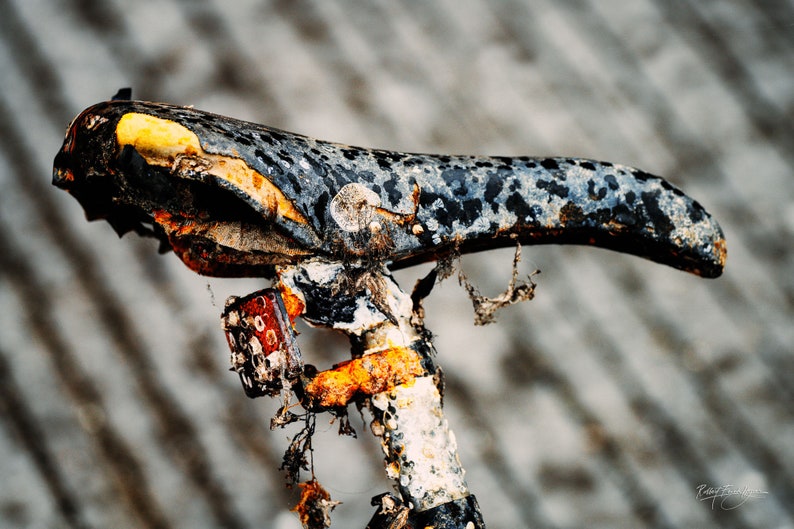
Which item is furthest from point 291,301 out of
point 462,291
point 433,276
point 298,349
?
point 462,291

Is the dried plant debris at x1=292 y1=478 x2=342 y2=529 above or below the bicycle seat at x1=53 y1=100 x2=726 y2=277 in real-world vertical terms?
below

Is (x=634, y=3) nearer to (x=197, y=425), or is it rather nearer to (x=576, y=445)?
(x=576, y=445)

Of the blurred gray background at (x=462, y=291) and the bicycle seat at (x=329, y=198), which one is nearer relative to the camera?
the bicycle seat at (x=329, y=198)

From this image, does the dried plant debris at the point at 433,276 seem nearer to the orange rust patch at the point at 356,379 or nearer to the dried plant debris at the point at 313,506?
the orange rust patch at the point at 356,379

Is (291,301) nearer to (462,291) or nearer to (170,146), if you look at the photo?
(170,146)

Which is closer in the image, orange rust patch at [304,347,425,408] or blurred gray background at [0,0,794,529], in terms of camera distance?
orange rust patch at [304,347,425,408]

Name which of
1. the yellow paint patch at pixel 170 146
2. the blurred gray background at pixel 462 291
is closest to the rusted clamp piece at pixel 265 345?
the yellow paint patch at pixel 170 146

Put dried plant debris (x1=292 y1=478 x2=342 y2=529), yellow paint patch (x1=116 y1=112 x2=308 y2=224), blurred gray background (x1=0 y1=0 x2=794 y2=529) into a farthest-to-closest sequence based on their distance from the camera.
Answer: blurred gray background (x1=0 y1=0 x2=794 y2=529)
dried plant debris (x1=292 y1=478 x2=342 y2=529)
yellow paint patch (x1=116 y1=112 x2=308 y2=224)

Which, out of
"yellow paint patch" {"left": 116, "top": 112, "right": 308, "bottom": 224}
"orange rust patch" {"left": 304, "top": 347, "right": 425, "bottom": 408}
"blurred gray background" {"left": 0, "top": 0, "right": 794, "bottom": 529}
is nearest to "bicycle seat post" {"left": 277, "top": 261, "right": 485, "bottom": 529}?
"orange rust patch" {"left": 304, "top": 347, "right": 425, "bottom": 408}

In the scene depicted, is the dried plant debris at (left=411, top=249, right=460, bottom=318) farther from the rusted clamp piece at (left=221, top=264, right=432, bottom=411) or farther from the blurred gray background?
the blurred gray background
